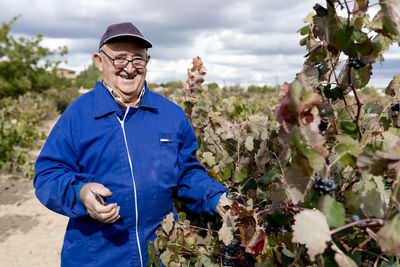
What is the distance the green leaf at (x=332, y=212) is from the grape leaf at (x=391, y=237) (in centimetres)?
11

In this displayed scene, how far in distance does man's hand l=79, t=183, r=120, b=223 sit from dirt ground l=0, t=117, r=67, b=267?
383 cm

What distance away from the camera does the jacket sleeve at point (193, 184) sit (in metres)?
2.07

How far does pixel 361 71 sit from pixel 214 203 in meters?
1.10

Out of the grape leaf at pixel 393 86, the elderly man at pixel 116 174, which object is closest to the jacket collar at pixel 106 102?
the elderly man at pixel 116 174

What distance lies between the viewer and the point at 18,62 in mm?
19984

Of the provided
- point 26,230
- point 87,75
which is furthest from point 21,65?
point 87,75

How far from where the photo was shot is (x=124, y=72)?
2.37 meters

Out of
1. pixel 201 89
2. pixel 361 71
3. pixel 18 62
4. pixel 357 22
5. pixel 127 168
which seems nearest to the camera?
pixel 357 22

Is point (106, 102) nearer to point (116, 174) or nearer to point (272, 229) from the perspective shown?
point (116, 174)

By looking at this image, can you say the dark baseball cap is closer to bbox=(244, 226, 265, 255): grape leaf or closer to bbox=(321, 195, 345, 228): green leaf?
bbox=(244, 226, 265, 255): grape leaf

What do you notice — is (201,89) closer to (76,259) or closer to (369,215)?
(76,259)

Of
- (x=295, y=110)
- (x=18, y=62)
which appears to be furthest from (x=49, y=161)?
(x=18, y=62)

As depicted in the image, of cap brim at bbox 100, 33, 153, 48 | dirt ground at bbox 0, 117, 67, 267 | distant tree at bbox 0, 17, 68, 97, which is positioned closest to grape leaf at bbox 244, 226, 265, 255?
cap brim at bbox 100, 33, 153, 48

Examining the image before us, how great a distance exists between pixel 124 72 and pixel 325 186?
1.72 meters
